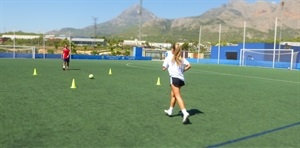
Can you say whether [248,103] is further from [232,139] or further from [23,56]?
[23,56]

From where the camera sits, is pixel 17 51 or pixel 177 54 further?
pixel 17 51

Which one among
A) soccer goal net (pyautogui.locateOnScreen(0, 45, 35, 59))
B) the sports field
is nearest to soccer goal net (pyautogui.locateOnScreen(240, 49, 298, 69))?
soccer goal net (pyautogui.locateOnScreen(0, 45, 35, 59))

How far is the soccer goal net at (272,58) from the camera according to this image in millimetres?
43956

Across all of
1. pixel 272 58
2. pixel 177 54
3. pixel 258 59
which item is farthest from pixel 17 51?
pixel 177 54

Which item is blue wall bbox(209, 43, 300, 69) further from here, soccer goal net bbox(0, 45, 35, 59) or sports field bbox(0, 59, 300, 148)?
sports field bbox(0, 59, 300, 148)

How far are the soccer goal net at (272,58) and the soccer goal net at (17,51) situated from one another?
105ft

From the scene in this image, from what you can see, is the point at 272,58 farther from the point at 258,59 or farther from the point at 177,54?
the point at 177,54

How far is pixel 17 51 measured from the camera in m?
51.4

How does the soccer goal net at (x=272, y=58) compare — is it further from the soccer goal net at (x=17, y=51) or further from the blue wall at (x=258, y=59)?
the soccer goal net at (x=17, y=51)

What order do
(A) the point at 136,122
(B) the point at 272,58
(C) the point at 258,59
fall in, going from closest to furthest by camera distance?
(A) the point at 136,122 → (B) the point at 272,58 → (C) the point at 258,59

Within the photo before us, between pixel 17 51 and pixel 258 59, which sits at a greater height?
pixel 17 51

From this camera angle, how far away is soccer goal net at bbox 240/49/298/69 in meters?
44.0

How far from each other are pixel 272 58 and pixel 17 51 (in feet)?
133

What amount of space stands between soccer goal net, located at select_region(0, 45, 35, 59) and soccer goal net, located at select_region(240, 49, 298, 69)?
32084 mm
